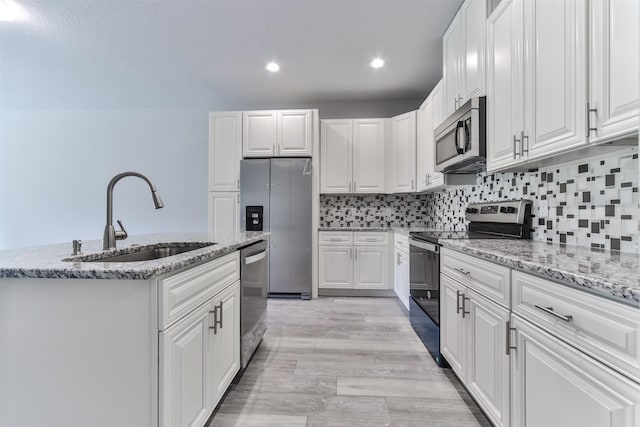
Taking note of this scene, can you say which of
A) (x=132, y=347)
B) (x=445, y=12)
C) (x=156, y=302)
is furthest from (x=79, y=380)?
(x=445, y=12)

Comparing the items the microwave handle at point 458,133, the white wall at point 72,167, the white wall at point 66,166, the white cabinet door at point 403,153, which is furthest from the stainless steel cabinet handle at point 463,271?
the white wall at point 66,166

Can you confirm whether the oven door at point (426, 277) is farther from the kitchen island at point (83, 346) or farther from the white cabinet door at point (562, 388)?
the kitchen island at point (83, 346)

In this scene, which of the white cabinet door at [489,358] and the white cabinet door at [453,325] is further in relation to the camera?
the white cabinet door at [453,325]

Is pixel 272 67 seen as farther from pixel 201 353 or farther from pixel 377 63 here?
pixel 201 353

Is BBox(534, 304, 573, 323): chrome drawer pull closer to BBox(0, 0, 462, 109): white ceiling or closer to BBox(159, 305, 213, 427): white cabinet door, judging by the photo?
BBox(159, 305, 213, 427): white cabinet door

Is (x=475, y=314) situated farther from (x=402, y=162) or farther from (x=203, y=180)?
(x=203, y=180)

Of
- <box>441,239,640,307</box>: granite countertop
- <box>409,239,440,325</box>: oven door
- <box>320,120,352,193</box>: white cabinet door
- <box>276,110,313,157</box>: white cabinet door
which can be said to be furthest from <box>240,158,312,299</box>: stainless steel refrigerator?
<box>441,239,640,307</box>: granite countertop

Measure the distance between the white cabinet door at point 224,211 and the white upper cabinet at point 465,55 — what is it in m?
2.67

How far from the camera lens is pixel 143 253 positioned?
1.65 metres

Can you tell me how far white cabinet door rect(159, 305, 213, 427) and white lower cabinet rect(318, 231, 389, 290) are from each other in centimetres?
249

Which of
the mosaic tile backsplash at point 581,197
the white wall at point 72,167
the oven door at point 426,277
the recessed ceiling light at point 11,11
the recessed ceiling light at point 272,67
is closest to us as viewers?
the mosaic tile backsplash at point 581,197

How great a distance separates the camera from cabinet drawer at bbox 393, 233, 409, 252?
307 cm

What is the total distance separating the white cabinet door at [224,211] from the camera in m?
3.83

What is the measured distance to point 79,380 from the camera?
37.2 inches
